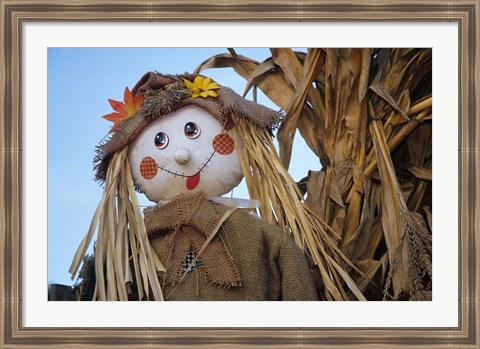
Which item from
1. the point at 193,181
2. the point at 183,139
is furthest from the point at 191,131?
the point at 193,181

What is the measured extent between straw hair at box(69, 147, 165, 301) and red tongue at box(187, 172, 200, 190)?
0.48 feet

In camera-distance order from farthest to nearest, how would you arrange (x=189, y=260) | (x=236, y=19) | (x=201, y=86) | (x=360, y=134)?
(x=360, y=134) → (x=201, y=86) → (x=189, y=260) → (x=236, y=19)

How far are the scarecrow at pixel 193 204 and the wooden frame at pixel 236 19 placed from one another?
154mm

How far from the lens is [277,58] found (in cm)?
330

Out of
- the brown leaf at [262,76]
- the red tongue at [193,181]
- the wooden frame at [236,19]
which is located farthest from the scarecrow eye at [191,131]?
the brown leaf at [262,76]

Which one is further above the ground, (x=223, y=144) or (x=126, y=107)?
(x=126, y=107)

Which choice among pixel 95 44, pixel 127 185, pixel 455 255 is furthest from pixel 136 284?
pixel 455 255

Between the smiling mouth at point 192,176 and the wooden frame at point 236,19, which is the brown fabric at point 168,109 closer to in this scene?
the smiling mouth at point 192,176

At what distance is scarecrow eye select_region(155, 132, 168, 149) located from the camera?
294 centimetres

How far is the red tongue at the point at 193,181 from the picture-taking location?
293 centimetres

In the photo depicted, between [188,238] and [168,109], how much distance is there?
35 cm

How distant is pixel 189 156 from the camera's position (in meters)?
2.90

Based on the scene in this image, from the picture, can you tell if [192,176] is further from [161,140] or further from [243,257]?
[243,257]

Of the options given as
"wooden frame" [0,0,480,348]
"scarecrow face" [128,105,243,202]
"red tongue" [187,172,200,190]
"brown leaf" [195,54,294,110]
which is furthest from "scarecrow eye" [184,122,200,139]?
"brown leaf" [195,54,294,110]
